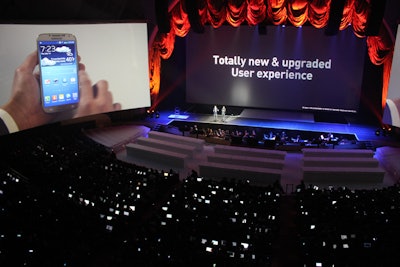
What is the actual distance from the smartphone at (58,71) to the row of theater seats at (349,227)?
35.9ft

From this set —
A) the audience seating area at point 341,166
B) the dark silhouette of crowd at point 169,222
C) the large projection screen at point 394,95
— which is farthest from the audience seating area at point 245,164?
the large projection screen at point 394,95

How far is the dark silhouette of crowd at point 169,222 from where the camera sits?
7.99m

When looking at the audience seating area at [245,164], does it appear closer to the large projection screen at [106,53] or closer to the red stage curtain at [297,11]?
the red stage curtain at [297,11]

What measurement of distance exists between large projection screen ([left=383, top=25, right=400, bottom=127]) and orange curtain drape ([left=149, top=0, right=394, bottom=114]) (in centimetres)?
64

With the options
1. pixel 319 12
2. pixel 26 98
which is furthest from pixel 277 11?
pixel 26 98

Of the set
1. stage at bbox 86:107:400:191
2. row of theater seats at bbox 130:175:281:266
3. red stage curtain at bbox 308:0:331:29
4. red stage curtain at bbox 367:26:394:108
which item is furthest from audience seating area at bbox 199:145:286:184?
red stage curtain at bbox 367:26:394:108

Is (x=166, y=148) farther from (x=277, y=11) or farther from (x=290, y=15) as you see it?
(x=290, y=15)

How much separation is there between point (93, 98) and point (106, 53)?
2121mm

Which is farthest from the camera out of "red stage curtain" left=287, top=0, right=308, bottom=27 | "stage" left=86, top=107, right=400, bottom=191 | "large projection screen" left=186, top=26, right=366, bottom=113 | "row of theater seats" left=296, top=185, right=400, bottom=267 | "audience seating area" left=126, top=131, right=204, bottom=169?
"large projection screen" left=186, top=26, right=366, bottom=113

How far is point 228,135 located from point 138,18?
7314 mm

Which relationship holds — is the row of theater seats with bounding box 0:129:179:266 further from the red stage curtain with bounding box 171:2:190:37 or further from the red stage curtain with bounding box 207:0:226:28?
the red stage curtain with bounding box 207:0:226:28

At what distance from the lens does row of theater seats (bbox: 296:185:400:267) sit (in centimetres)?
791

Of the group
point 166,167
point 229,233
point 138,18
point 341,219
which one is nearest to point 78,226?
point 229,233

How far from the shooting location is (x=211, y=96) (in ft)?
76.1
